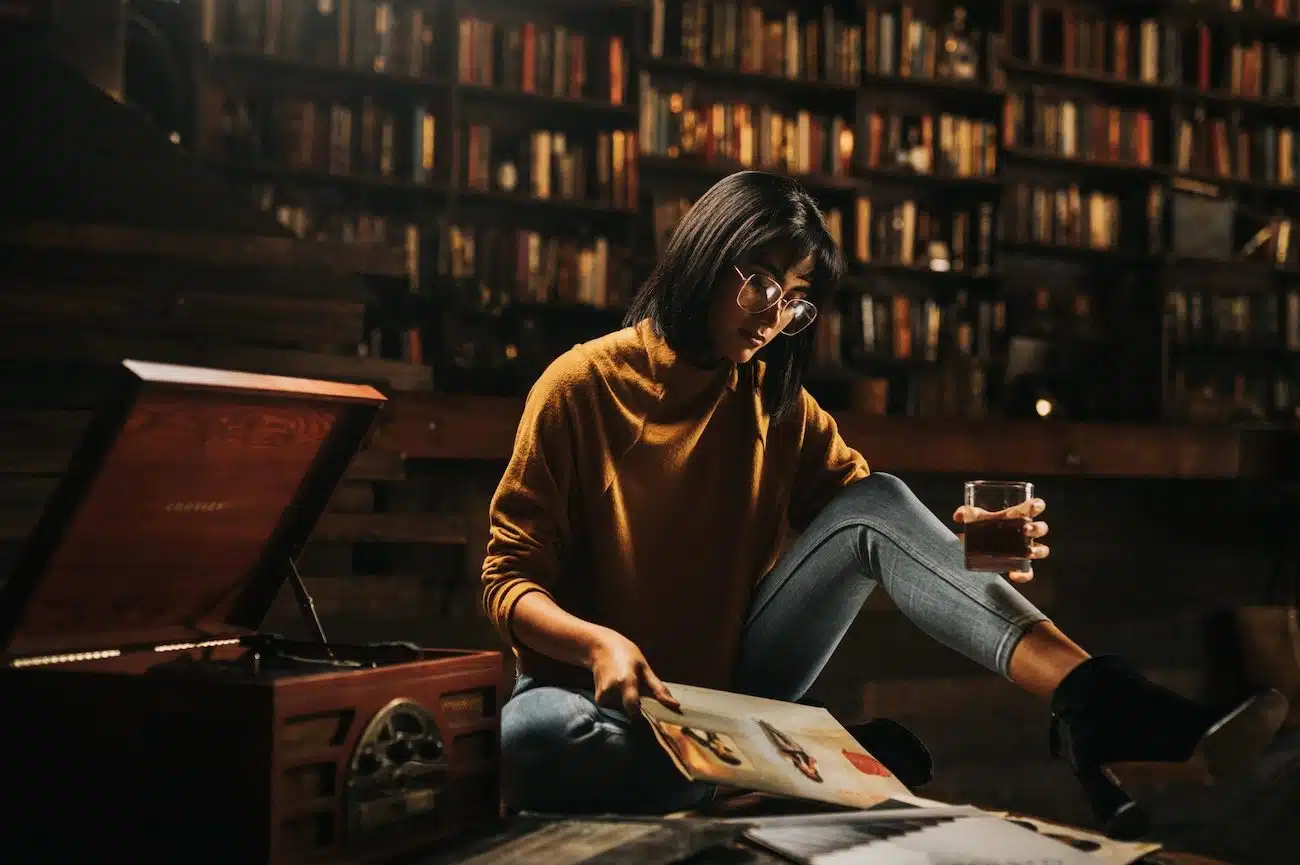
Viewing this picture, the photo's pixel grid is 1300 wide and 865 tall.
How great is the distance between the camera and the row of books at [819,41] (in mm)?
4637

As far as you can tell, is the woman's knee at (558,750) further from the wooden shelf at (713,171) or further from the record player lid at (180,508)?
the wooden shelf at (713,171)

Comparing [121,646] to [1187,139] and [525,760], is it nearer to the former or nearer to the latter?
[525,760]

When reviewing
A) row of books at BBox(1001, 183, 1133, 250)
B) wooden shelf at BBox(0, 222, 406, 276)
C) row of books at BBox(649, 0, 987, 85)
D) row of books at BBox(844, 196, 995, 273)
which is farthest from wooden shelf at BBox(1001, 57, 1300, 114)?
wooden shelf at BBox(0, 222, 406, 276)

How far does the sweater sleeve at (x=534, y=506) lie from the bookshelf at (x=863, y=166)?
2.10m

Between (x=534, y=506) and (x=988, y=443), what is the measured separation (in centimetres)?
179

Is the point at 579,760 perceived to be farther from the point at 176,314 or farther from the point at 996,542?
the point at 176,314

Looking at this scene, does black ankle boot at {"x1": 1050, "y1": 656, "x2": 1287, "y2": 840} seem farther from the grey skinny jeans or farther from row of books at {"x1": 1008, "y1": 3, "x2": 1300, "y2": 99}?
row of books at {"x1": 1008, "y1": 3, "x2": 1300, "y2": 99}

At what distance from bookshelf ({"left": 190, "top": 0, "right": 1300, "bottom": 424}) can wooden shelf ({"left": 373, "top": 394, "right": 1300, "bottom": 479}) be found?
3.57ft

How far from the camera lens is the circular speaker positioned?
1137 mm

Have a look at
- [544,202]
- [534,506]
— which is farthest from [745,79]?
[534,506]

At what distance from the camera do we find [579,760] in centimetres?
143

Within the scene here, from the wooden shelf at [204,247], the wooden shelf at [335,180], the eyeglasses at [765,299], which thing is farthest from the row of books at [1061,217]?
the eyeglasses at [765,299]

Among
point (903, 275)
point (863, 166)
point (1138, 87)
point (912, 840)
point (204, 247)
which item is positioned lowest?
point (912, 840)

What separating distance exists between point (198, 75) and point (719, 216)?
297 centimetres
